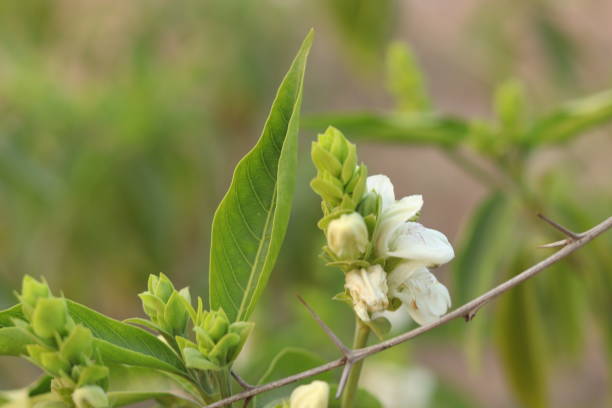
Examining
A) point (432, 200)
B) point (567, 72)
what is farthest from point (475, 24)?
point (432, 200)

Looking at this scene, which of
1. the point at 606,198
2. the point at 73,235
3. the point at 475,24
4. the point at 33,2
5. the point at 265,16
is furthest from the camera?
the point at 265,16

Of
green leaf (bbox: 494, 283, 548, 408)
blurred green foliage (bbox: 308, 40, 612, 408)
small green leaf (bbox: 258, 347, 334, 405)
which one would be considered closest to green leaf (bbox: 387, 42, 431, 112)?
blurred green foliage (bbox: 308, 40, 612, 408)

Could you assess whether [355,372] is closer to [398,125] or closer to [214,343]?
[214,343]

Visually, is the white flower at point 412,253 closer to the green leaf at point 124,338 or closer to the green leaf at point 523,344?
the green leaf at point 124,338

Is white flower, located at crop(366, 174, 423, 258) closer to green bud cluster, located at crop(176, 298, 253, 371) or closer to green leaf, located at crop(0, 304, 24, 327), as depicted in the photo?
green bud cluster, located at crop(176, 298, 253, 371)

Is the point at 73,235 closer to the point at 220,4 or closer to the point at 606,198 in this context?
the point at 220,4
